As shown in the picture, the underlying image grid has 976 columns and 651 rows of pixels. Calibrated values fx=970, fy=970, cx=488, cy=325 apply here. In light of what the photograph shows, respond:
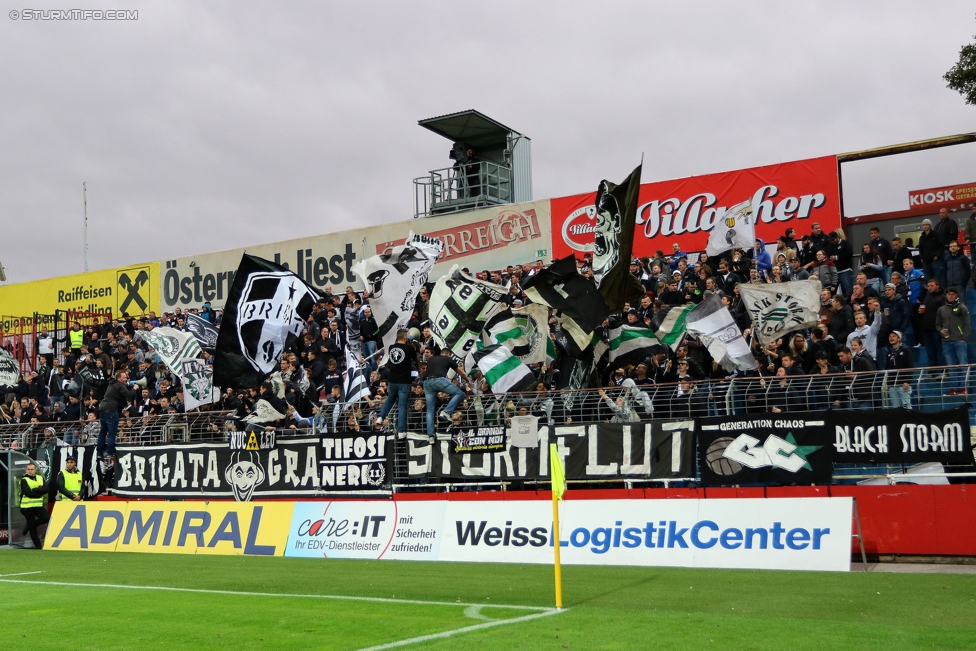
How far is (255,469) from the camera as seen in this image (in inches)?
861

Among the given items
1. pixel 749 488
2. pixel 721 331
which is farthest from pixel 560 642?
pixel 721 331

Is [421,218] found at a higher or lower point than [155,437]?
higher

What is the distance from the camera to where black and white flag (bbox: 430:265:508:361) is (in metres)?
19.7

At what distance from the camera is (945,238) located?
18.6 meters

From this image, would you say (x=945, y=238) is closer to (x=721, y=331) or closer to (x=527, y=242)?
(x=721, y=331)

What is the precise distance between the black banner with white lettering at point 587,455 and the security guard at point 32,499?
8945 mm

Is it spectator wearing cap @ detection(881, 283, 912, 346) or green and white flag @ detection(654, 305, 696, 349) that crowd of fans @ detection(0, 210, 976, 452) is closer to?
spectator wearing cap @ detection(881, 283, 912, 346)

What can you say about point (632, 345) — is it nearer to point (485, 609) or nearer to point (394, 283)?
point (394, 283)

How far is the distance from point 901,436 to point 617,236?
19.2ft

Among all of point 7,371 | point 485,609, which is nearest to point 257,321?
point 485,609

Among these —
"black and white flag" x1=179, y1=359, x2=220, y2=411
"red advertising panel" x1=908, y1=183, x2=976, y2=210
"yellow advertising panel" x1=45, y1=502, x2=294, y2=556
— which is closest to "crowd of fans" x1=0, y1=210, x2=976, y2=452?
"black and white flag" x1=179, y1=359, x2=220, y2=411

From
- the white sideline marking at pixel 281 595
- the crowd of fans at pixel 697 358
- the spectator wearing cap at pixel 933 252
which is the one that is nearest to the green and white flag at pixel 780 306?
the crowd of fans at pixel 697 358

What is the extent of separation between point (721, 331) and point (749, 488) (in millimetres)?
2971

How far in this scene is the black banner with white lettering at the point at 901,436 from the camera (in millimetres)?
14586
